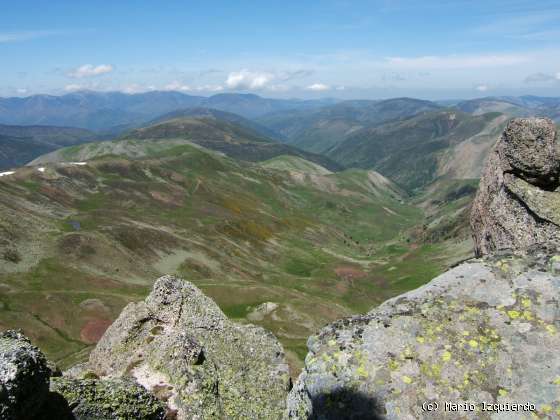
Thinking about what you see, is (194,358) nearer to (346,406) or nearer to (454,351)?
(346,406)

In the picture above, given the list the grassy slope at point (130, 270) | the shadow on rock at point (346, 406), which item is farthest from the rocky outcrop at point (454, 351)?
the grassy slope at point (130, 270)

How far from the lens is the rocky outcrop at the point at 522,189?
24953 mm

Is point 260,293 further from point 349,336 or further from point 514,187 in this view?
point 349,336

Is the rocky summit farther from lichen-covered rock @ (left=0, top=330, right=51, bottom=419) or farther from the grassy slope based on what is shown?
the grassy slope

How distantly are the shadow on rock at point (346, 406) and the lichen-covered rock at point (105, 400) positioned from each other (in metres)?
9.55

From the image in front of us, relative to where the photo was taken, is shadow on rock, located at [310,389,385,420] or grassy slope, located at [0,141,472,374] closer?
shadow on rock, located at [310,389,385,420]

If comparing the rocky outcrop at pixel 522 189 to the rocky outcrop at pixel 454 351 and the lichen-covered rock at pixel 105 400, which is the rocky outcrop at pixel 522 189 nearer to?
the rocky outcrop at pixel 454 351

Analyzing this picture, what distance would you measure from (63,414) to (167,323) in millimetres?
14537

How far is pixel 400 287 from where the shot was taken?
552 ft

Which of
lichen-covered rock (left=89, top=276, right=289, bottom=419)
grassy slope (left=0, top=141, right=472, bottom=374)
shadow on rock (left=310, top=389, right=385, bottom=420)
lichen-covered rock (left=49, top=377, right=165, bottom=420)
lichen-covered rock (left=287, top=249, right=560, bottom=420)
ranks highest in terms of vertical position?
lichen-covered rock (left=287, top=249, right=560, bottom=420)

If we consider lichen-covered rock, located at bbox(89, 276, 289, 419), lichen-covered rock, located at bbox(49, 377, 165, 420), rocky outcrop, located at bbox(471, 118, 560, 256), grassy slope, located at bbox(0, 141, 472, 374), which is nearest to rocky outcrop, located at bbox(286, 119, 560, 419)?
lichen-covered rock, located at bbox(49, 377, 165, 420)

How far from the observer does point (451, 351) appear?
13.4 metres

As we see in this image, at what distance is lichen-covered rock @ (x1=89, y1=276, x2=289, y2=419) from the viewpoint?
2325 cm

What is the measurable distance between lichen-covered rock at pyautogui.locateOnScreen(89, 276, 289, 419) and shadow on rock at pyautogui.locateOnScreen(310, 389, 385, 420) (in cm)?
1072
